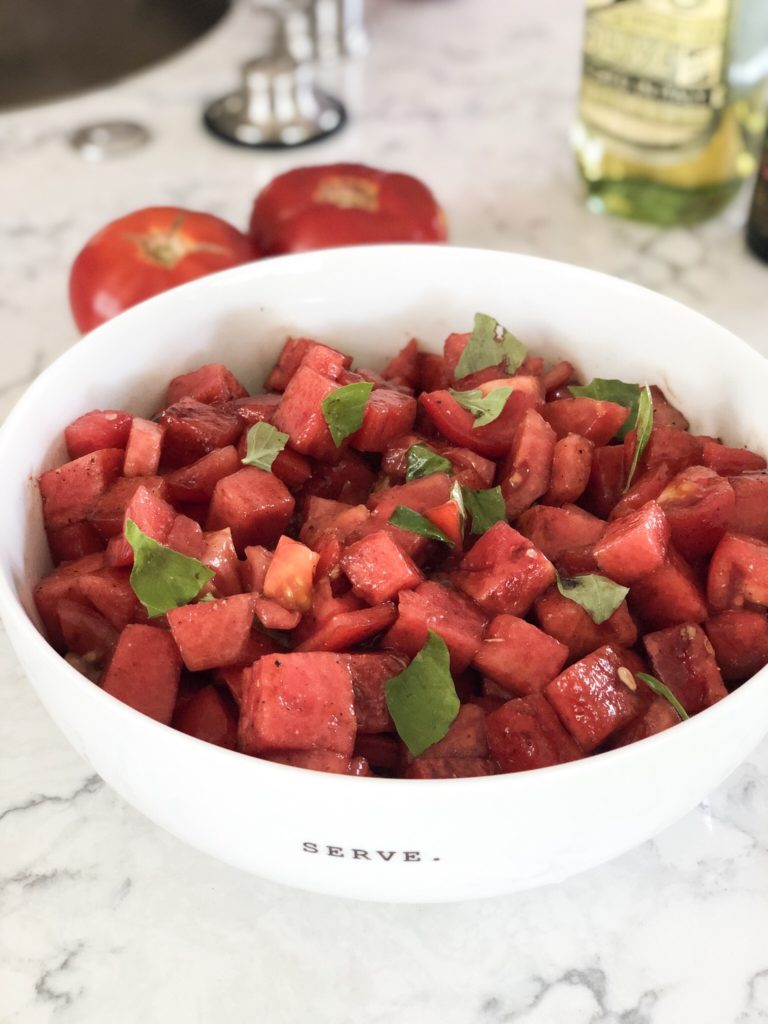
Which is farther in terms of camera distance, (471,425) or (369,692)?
(471,425)

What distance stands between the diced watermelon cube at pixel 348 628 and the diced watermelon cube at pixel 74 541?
259 millimetres

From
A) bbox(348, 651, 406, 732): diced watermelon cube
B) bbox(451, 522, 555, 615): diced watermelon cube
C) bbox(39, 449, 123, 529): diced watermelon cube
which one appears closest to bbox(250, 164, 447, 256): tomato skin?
bbox(39, 449, 123, 529): diced watermelon cube

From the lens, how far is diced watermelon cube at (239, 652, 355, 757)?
2.86 feet

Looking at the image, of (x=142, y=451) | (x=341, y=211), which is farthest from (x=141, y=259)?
(x=142, y=451)

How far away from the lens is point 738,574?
993 millimetres

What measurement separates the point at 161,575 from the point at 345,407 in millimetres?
261

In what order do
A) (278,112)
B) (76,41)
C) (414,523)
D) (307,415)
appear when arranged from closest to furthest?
(414,523) → (307,415) → (278,112) → (76,41)

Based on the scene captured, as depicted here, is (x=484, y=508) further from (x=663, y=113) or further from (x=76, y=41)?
(x=76, y=41)

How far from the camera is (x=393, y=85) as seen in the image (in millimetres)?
2334

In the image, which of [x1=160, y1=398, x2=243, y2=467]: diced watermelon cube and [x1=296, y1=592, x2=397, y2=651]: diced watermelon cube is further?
[x1=160, y1=398, x2=243, y2=467]: diced watermelon cube

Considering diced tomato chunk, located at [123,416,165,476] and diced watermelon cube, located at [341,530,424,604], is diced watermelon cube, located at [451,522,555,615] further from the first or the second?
diced tomato chunk, located at [123,416,165,476]

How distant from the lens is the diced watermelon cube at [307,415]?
113 centimetres

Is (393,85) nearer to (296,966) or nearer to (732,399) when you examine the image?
(732,399)

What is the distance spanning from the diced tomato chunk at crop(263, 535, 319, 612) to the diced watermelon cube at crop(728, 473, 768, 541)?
15.3 inches
